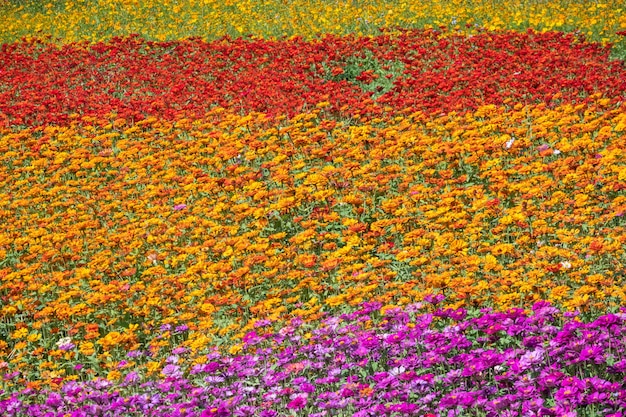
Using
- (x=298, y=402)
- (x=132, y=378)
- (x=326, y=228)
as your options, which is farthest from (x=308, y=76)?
(x=298, y=402)

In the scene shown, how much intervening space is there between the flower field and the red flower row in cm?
5

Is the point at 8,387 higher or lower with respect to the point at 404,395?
lower

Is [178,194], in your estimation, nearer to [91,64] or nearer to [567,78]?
[567,78]

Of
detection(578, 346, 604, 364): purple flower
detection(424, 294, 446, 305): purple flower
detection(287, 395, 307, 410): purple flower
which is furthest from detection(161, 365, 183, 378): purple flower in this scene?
detection(578, 346, 604, 364): purple flower

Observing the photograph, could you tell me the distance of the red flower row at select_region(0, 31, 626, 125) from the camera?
9.88 metres

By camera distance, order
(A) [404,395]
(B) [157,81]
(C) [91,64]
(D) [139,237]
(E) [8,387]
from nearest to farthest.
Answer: (A) [404,395] → (E) [8,387] → (D) [139,237] → (B) [157,81] → (C) [91,64]

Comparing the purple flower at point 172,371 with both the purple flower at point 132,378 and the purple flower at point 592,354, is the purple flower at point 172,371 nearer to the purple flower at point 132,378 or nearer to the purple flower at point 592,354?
the purple flower at point 132,378

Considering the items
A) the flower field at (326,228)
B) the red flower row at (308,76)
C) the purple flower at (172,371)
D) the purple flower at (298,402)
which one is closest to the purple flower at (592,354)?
the flower field at (326,228)

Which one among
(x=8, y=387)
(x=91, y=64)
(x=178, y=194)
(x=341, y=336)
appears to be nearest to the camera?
(x=341, y=336)

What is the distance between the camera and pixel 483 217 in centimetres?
677

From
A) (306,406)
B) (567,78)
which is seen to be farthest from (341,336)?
(567,78)

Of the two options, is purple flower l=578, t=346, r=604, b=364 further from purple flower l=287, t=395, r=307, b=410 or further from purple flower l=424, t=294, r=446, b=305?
purple flower l=287, t=395, r=307, b=410

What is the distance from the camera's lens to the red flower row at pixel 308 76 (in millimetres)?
9875

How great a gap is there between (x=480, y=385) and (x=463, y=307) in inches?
39.2
